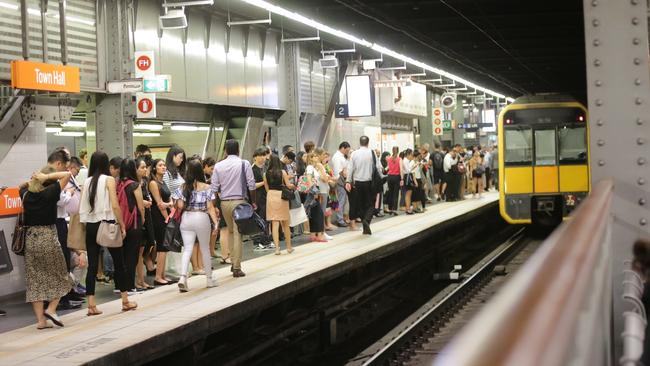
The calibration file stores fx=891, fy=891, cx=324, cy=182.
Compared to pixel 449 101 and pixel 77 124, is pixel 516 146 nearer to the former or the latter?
pixel 77 124

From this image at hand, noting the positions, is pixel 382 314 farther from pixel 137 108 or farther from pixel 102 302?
pixel 102 302

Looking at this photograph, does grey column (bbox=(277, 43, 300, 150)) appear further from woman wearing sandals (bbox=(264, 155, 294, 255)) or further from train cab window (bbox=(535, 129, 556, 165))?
woman wearing sandals (bbox=(264, 155, 294, 255))

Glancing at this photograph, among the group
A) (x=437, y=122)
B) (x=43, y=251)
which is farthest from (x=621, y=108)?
(x=437, y=122)

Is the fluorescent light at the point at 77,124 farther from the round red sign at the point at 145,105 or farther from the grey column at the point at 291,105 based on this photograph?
the grey column at the point at 291,105

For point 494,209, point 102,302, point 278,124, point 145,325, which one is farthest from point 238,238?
point 494,209

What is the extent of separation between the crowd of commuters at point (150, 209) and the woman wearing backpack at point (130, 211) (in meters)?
0.01

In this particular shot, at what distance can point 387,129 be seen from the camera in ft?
103

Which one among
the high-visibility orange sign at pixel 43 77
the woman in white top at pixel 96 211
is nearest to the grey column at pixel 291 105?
the high-visibility orange sign at pixel 43 77

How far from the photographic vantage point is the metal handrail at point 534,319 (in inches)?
39.2

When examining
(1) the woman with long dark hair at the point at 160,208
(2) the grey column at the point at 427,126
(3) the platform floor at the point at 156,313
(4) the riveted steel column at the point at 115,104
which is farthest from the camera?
(2) the grey column at the point at 427,126

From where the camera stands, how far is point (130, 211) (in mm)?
10117

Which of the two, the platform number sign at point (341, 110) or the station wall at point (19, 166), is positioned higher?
the platform number sign at point (341, 110)

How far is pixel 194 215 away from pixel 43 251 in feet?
7.90

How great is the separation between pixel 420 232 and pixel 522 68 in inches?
515
